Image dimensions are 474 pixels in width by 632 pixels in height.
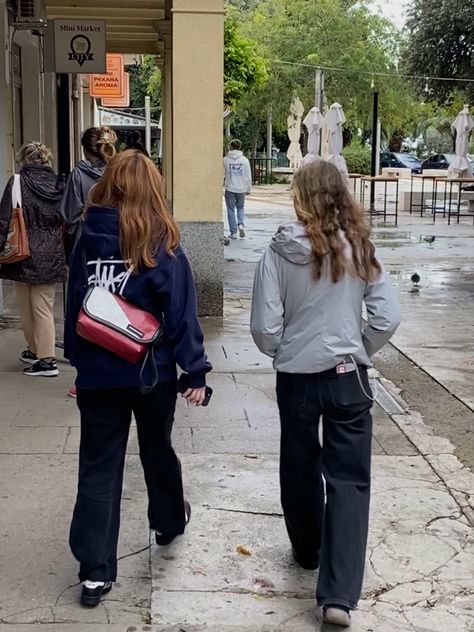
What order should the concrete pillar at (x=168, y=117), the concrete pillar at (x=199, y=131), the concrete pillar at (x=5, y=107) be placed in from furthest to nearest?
the concrete pillar at (x=5, y=107), the concrete pillar at (x=168, y=117), the concrete pillar at (x=199, y=131)

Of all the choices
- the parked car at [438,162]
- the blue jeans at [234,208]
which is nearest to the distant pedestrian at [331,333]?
the blue jeans at [234,208]

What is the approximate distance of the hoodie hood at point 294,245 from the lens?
3572 millimetres

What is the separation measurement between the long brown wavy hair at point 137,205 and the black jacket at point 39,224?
10.7 ft

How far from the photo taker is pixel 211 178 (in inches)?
360

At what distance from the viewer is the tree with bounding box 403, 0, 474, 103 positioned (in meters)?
24.7

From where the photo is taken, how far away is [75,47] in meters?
11.6

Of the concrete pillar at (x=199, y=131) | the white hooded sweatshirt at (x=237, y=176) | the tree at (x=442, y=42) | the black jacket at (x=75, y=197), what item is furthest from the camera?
the tree at (x=442, y=42)

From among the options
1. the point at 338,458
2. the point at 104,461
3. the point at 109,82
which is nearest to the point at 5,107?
the point at 104,461

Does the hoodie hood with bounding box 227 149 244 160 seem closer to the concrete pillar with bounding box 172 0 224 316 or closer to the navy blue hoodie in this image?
the concrete pillar with bounding box 172 0 224 316

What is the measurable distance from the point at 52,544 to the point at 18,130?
9.26m

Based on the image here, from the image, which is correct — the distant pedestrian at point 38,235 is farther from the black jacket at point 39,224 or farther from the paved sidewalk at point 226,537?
the paved sidewalk at point 226,537

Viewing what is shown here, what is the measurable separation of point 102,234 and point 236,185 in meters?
13.7

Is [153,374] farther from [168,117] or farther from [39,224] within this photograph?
[168,117]

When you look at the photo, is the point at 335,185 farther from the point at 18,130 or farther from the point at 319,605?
the point at 18,130
